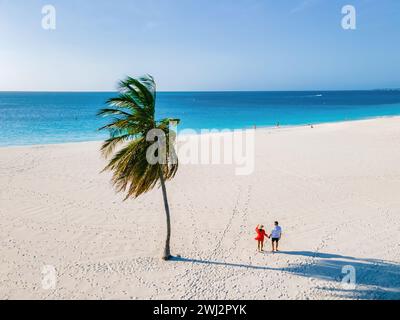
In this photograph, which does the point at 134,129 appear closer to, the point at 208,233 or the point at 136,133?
the point at 136,133

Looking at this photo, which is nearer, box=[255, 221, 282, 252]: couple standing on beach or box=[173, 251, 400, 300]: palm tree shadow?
box=[173, 251, 400, 300]: palm tree shadow

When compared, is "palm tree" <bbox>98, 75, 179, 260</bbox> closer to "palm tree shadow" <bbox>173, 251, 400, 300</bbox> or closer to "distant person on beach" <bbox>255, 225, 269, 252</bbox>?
"palm tree shadow" <bbox>173, 251, 400, 300</bbox>

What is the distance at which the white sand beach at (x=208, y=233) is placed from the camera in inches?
336

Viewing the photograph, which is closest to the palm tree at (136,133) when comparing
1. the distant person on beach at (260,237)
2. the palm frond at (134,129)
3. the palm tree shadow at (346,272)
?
the palm frond at (134,129)

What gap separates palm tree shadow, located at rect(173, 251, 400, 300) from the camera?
8.14m

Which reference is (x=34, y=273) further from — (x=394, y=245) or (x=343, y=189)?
(x=343, y=189)

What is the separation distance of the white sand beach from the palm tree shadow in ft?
0.14

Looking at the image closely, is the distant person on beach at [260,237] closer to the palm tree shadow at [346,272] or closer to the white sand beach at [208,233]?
the white sand beach at [208,233]

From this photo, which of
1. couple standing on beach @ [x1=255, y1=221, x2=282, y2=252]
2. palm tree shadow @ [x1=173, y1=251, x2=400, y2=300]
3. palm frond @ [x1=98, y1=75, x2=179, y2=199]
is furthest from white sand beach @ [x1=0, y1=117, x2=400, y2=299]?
palm frond @ [x1=98, y1=75, x2=179, y2=199]

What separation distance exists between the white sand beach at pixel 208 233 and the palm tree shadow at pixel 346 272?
0.04m

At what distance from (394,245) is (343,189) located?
638 centimetres

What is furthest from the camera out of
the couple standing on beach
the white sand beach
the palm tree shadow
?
the couple standing on beach

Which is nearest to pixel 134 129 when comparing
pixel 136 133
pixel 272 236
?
pixel 136 133

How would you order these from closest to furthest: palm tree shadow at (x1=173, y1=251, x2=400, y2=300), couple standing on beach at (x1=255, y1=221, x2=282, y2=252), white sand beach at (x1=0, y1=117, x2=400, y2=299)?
palm tree shadow at (x1=173, y1=251, x2=400, y2=300) → white sand beach at (x1=0, y1=117, x2=400, y2=299) → couple standing on beach at (x1=255, y1=221, x2=282, y2=252)
